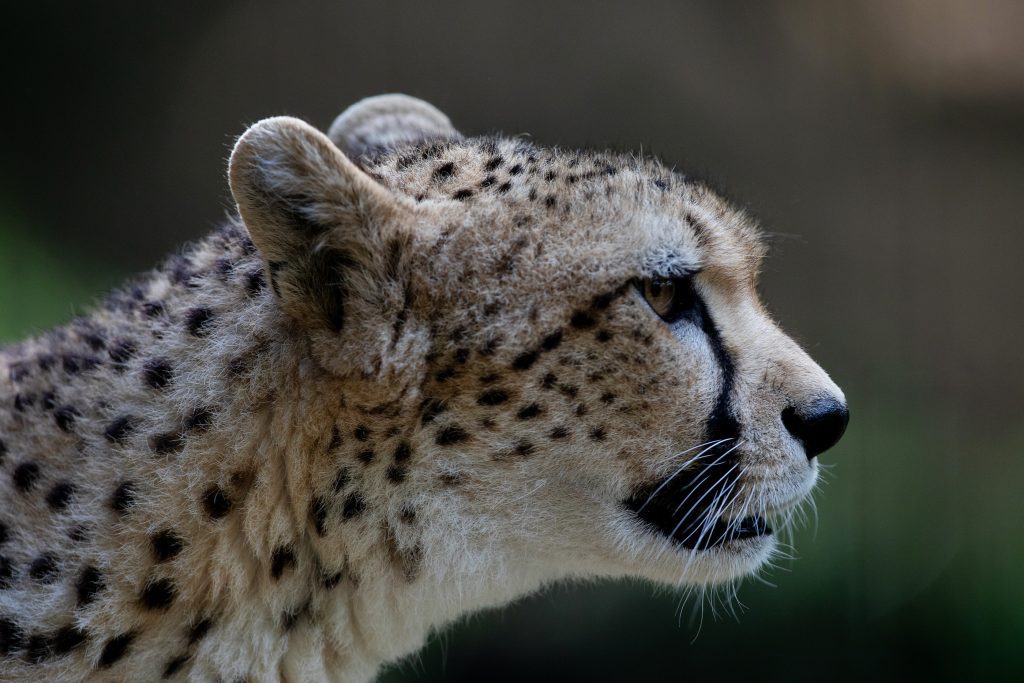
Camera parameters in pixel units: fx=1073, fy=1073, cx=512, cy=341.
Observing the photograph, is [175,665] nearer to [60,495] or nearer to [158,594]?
[158,594]

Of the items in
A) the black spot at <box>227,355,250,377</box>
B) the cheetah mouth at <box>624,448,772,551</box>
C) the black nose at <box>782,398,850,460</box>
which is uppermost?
the black spot at <box>227,355,250,377</box>

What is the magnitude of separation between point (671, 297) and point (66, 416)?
0.94 metres

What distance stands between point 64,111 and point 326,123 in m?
1.31

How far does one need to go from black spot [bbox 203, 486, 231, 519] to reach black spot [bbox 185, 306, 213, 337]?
24 cm

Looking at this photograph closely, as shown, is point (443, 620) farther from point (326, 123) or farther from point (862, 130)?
point (862, 130)

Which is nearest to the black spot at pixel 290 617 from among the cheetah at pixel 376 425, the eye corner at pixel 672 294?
the cheetah at pixel 376 425

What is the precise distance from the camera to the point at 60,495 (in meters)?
1.54

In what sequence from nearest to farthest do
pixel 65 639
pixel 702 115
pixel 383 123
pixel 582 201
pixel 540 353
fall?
1. pixel 65 639
2. pixel 540 353
3. pixel 582 201
4. pixel 383 123
5. pixel 702 115

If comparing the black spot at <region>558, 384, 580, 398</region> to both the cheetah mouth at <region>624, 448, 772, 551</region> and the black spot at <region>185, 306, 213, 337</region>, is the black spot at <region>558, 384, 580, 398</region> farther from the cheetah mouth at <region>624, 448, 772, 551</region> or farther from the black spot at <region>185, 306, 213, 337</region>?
the black spot at <region>185, 306, 213, 337</region>

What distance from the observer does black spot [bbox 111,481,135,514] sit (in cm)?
151

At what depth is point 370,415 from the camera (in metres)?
1.54

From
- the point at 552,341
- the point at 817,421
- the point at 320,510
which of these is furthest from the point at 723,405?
the point at 320,510

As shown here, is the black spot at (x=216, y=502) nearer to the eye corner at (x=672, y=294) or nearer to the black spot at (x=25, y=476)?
the black spot at (x=25, y=476)

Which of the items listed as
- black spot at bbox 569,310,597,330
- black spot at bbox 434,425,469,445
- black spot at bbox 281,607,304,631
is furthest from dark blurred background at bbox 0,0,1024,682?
black spot at bbox 281,607,304,631
